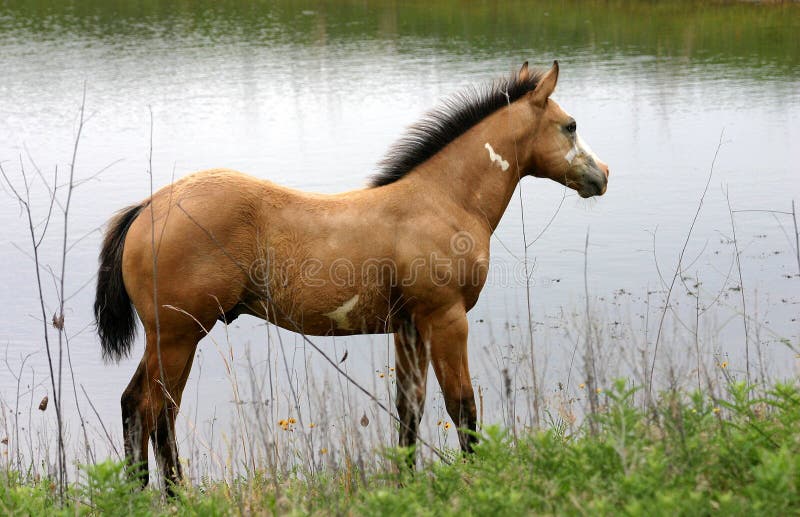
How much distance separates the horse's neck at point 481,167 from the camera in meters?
5.15

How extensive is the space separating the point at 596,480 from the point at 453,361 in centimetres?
170

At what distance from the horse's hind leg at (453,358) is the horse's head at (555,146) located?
0.99 m

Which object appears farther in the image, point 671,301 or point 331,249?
point 671,301

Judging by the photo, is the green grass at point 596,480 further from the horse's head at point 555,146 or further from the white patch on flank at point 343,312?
the horse's head at point 555,146

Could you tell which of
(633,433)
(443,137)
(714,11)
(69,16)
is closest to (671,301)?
(443,137)

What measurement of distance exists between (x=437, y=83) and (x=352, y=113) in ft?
7.21

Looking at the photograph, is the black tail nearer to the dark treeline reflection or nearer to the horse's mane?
the horse's mane

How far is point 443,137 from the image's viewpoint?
5246 millimetres

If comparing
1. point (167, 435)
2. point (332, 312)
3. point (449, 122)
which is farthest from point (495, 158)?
point (167, 435)

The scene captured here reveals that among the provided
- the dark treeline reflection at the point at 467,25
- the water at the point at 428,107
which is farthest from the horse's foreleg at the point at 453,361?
the dark treeline reflection at the point at 467,25

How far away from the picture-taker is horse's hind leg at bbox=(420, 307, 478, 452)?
4.90 metres

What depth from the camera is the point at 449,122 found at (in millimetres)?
5262

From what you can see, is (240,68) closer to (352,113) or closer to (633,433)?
(352,113)

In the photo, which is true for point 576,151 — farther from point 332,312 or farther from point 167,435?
point 167,435
